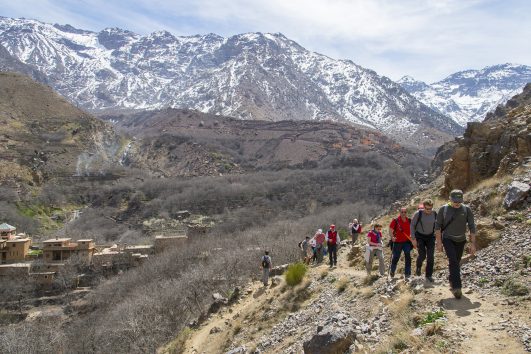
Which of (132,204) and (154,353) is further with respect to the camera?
(132,204)

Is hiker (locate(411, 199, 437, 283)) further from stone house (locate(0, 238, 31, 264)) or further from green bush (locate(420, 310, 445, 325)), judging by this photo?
stone house (locate(0, 238, 31, 264))

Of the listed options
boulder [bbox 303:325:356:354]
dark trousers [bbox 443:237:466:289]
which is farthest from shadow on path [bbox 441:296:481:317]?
boulder [bbox 303:325:356:354]

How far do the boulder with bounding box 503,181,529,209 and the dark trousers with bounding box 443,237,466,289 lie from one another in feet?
16.4

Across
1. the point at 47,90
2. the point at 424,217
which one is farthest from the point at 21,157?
the point at 424,217

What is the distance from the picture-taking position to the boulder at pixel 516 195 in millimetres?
14172

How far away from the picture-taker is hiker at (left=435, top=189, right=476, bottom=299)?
10188 mm

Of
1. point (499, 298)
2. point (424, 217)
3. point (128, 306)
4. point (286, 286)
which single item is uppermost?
point (424, 217)

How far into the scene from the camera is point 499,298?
10.0 meters

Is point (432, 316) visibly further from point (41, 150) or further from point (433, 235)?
point (41, 150)

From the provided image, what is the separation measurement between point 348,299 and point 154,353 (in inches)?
538

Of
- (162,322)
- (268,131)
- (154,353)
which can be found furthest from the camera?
(268,131)

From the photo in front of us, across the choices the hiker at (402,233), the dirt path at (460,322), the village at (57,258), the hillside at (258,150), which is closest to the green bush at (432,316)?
the dirt path at (460,322)

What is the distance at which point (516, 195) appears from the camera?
563 inches

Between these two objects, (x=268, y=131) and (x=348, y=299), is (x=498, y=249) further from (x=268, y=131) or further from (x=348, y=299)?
(x=268, y=131)
